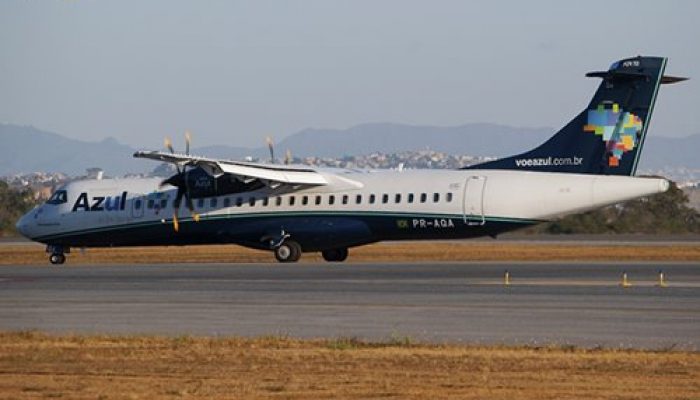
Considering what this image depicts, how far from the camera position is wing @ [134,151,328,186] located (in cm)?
4141

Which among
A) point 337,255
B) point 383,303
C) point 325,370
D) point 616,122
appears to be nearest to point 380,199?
point 337,255

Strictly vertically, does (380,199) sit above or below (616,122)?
below

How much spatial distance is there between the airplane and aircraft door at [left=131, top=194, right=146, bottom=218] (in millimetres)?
33

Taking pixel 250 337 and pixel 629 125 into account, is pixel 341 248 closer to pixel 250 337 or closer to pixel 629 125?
pixel 629 125

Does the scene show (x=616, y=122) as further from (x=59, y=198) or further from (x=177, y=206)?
(x=59, y=198)

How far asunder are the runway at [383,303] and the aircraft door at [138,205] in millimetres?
6496

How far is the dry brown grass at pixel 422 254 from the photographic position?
4788 cm

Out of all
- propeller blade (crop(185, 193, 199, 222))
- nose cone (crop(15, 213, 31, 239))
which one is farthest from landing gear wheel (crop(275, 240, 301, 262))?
nose cone (crop(15, 213, 31, 239))

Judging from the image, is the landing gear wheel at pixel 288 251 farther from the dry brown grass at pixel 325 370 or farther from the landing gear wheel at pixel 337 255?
the dry brown grass at pixel 325 370

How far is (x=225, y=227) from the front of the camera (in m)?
44.4

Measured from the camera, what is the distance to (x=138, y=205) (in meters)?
45.4

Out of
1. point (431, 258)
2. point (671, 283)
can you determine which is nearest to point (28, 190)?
point (431, 258)

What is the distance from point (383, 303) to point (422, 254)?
88.7 feet

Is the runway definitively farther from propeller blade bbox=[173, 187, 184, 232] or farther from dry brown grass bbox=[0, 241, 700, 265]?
dry brown grass bbox=[0, 241, 700, 265]
